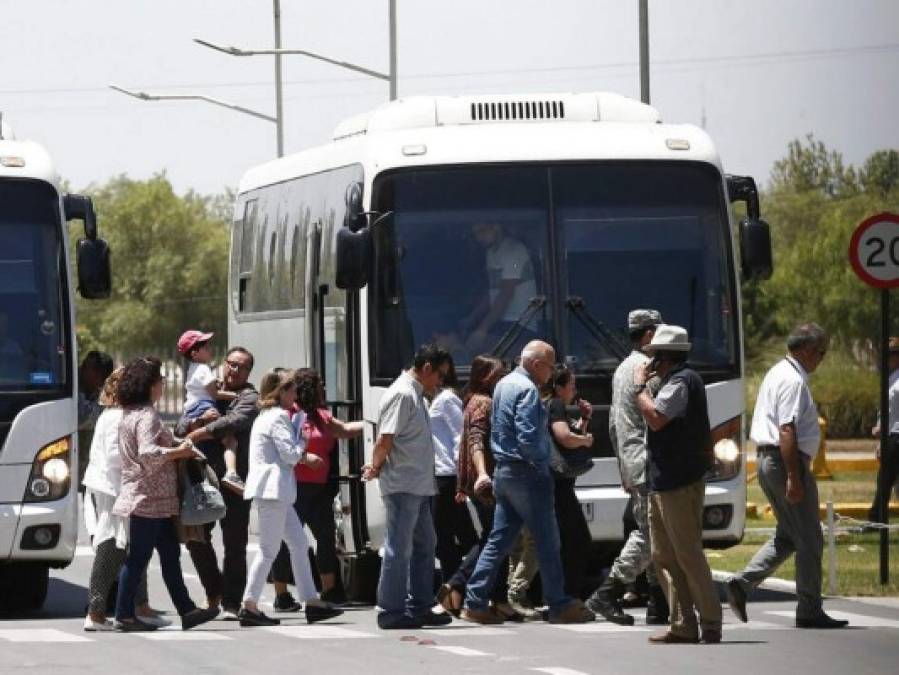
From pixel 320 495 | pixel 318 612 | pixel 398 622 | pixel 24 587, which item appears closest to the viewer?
pixel 398 622

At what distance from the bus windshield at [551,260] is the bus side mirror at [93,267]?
71.5 inches

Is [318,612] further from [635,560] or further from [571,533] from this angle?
[635,560]

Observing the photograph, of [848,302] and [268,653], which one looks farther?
[848,302]

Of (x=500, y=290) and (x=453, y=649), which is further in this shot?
(x=500, y=290)

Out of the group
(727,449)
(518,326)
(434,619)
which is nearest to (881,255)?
(727,449)

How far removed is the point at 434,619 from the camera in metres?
17.6

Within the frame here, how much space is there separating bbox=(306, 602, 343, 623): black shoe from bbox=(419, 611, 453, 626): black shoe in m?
0.66

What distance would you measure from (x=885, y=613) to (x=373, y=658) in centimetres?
428

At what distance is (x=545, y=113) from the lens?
2102 cm

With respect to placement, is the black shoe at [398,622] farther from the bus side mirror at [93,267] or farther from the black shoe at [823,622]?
the bus side mirror at [93,267]

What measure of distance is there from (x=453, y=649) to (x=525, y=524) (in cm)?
166

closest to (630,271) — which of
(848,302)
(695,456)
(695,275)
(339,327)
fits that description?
(695,275)

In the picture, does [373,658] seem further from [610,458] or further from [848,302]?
[848,302]

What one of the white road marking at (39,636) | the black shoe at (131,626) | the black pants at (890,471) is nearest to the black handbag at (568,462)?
the black shoe at (131,626)
